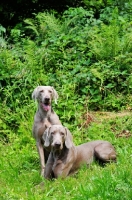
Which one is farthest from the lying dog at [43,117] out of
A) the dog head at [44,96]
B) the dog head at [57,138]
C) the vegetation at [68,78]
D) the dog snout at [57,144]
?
the dog snout at [57,144]

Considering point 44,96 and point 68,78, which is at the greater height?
point 44,96

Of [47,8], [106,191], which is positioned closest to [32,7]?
[47,8]

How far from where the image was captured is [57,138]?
7285 mm

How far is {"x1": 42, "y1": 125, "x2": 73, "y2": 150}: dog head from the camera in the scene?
7266mm

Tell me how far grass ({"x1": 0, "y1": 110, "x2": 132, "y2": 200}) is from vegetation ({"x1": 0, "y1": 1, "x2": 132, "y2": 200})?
0.06ft

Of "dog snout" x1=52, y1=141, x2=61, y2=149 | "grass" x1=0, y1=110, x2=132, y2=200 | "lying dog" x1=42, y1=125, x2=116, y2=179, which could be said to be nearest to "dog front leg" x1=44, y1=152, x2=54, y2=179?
"lying dog" x1=42, y1=125, x2=116, y2=179

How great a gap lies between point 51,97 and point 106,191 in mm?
2515

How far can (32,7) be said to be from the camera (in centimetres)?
1330

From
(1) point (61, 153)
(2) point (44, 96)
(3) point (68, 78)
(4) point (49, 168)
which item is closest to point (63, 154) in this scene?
(1) point (61, 153)

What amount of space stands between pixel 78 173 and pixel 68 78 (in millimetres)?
3314

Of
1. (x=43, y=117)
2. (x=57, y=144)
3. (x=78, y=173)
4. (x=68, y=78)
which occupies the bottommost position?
(x=78, y=173)

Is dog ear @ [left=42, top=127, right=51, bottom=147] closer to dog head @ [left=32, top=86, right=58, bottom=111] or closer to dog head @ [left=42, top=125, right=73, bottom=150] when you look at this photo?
dog head @ [left=42, top=125, right=73, bottom=150]

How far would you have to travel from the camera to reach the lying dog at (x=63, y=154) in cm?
738

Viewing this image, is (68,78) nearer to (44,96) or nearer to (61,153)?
(44,96)
